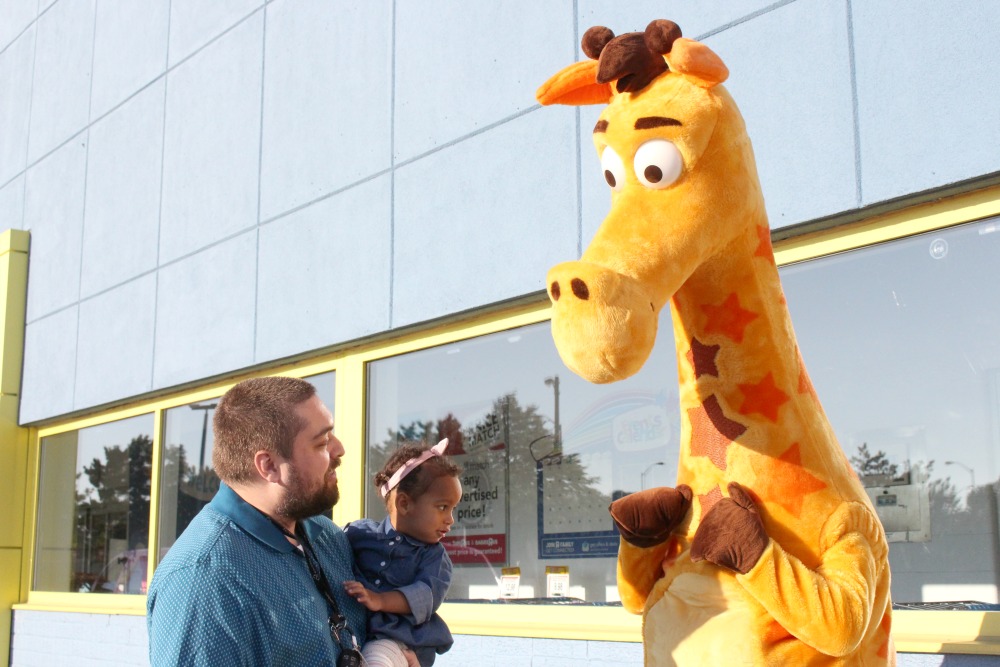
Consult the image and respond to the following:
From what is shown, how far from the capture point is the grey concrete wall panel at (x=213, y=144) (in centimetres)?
788

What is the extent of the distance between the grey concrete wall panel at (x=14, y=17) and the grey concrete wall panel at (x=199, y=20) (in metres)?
3.54

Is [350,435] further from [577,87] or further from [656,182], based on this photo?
[656,182]

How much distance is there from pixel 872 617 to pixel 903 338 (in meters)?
2.16

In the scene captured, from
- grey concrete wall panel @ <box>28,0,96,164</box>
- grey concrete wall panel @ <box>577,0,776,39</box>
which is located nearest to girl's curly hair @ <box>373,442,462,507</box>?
grey concrete wall panel @ <box>577,0,776,39</box>

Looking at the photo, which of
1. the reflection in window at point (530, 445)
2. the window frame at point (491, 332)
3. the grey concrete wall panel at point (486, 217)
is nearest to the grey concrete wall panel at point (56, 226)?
the window frame at point (491, 332)

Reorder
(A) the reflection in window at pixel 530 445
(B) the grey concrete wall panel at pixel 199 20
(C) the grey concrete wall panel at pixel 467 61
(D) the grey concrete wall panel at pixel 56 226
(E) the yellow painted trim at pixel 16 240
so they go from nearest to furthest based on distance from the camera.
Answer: (A) the reflection in window at pixel 530 445 → (C) the grey concrete wall panel at pixel 467 61 → (B) the grey concrete wall panel at pixel 199 20 → (D) the grey concrete wall panel at pixel 56 226 → (E) the yellow painted trim at pixel 16 240

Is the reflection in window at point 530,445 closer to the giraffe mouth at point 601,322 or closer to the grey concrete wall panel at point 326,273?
the grey concrete wall panel at point 326,273

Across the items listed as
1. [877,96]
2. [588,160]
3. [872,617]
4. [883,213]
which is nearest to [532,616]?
[588,160]

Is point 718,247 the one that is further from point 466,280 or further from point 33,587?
point 33,587

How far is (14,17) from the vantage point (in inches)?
471

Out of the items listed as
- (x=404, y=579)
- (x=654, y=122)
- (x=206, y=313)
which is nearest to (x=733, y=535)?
(x=654, y=122)

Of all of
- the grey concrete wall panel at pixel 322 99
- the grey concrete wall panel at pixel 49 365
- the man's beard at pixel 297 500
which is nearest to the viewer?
the man's beard at pixel 297 500

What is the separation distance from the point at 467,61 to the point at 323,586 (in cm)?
420

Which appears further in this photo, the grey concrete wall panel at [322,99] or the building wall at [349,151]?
the grey concrete wall panel at [322,99]
